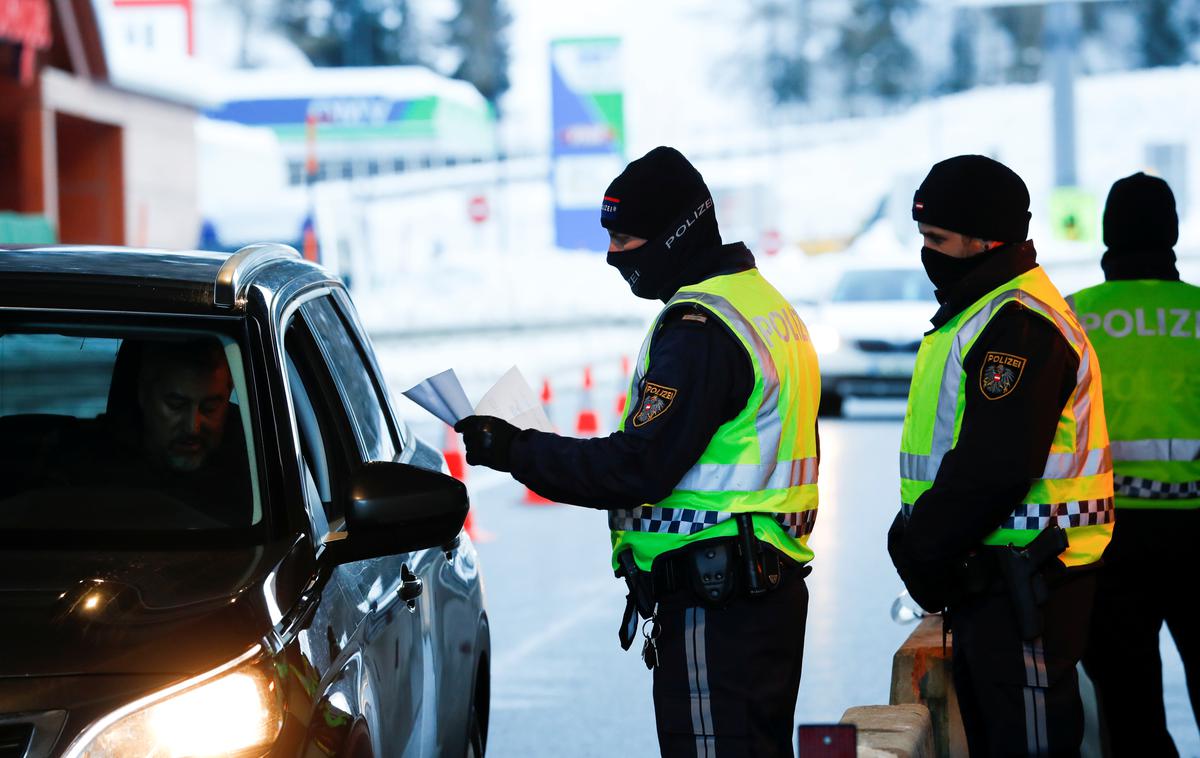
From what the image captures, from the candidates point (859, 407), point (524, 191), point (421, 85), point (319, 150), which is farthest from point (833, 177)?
point (859, 407)

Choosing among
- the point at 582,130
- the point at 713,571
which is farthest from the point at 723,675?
the point at 582,130

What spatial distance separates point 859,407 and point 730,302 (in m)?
18.7

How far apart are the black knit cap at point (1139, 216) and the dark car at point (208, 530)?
7.45 ft

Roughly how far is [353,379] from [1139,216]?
2415 mm

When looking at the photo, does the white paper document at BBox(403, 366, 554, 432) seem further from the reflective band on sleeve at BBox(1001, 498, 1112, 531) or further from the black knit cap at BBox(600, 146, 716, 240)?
the reflective band on sleeve at BBox(1001, 498, 1112, 531)

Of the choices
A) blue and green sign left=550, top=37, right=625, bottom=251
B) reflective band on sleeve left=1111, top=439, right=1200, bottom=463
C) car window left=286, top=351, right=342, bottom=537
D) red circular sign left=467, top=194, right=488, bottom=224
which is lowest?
reflective band on sleeve left=1111, top=439, right=1200, bottom=463

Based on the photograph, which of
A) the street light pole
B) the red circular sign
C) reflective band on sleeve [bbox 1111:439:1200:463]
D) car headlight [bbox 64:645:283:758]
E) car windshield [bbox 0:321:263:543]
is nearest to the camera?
car headlight [bbox 64:645:283:758]

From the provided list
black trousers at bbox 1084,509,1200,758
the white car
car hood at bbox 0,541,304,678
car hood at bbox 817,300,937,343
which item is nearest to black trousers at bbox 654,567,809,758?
car hood at bbox 0,541,304,678

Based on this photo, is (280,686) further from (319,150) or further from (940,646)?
(319,150)

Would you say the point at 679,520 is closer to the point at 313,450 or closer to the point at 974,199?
the point at 313,450

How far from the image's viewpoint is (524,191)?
83688 mm

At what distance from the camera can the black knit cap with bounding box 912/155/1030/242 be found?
4219 millimetres

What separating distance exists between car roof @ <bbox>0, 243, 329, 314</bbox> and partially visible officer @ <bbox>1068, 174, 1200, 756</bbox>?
265 cm

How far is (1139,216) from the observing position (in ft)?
17.5
